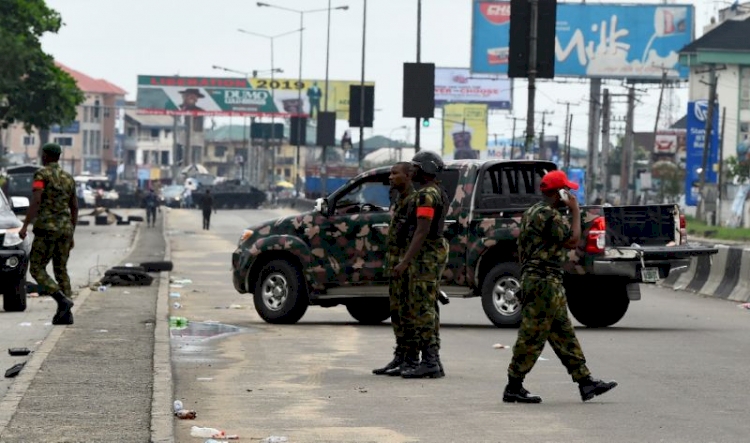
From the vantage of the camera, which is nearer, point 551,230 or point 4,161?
point 551,230

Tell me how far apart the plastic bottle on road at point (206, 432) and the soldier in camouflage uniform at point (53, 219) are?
726 cm

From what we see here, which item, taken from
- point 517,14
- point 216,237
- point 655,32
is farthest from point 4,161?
point 517,14

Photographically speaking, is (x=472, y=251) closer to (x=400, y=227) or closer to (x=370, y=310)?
(x=370, y=310)

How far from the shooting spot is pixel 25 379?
42.4 ft

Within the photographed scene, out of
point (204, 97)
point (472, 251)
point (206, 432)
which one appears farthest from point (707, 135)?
point (206, 432)

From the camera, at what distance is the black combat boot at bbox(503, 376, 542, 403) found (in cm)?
1234

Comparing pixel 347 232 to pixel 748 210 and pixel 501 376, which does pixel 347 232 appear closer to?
pixel 501 376

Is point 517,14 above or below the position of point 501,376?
above

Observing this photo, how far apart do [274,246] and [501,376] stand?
6.05m

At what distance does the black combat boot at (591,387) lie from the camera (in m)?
12.2

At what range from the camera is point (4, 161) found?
13150cm

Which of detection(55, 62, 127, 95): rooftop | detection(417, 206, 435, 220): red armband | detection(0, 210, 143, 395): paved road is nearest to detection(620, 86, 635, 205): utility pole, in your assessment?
detection(0, 210, 143, 395): paved road

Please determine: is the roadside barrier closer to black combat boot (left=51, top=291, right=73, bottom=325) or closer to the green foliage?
black combat boot (left=51, top=291, right=73, bottom=325)

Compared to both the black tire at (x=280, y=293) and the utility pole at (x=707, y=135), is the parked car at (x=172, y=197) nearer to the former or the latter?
the utility pole at (x=707, y=135)
